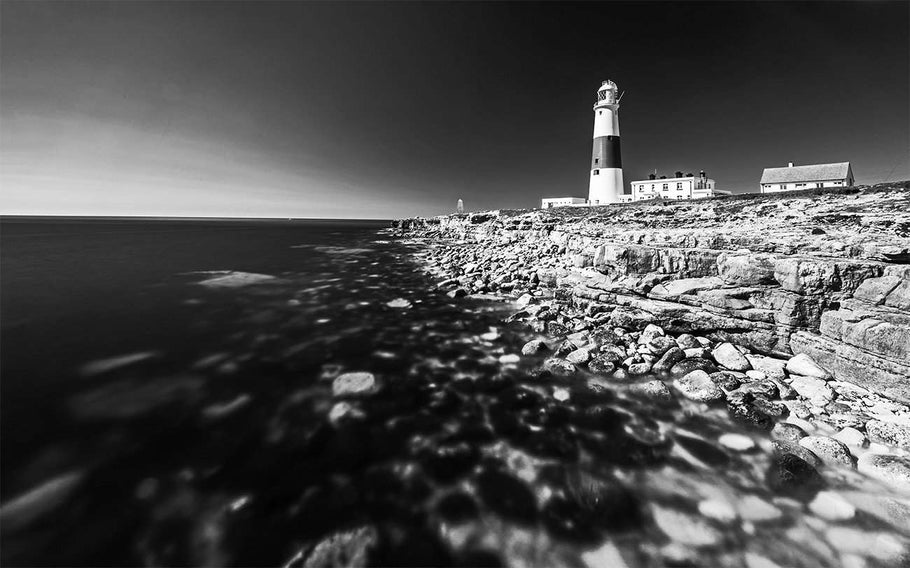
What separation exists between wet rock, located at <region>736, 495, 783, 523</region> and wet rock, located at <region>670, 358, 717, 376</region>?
2811 mm

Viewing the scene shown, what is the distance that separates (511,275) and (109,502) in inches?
506

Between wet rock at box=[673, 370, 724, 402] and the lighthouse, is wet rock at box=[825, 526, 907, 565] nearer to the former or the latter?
wet rock at box=[673, 370, 724, 402]

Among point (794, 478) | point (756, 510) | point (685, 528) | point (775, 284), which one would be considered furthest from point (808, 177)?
point (685, 528)

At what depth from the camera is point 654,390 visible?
5.82m

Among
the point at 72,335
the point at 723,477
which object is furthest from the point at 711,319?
the point at 72,335

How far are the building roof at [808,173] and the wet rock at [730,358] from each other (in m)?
59.4

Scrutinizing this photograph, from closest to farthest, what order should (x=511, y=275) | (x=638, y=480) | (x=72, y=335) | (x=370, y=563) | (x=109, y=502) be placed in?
1. (x=370, y=563)
2. (x=109, y=502)
3. (x=638, y=480)
4. (x=72, y=335)
5. (x=511, y=275)

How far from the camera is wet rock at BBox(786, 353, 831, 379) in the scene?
5.76 m

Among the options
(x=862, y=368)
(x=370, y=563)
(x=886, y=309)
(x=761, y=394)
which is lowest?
(x=370, y=563)

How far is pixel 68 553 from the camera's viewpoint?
321 cm

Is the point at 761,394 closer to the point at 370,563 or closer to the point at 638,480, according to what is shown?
the point at 638,480

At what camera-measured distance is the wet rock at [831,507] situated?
351 centimetres

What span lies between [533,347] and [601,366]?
154 cm

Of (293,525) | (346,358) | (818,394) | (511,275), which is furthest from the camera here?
(511,275)
